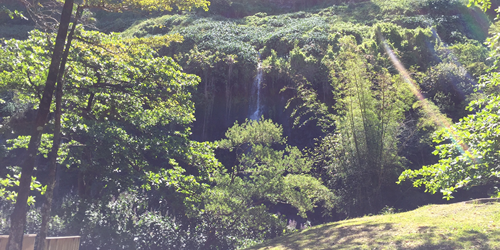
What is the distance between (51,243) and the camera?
5645 mm

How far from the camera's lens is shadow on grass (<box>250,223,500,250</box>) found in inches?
201

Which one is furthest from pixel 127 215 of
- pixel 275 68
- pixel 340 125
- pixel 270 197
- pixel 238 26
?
pixel 238 26

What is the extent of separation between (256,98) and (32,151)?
44.5 feet

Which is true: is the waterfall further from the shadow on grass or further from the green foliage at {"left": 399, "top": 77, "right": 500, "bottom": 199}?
the green foliage at {"left": 399, "top": 77, "right": 500, "bottom": 199}

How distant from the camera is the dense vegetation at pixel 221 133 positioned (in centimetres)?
623

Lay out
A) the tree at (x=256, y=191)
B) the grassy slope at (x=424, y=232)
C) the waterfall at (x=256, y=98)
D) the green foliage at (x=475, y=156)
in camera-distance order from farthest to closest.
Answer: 1. the waterfall at (x=256, y=98)
2. the tree at (x=256, y=191)
3. the grassy slope at (x=424, y=232)
4. the green foliage at (x=475, y=156)

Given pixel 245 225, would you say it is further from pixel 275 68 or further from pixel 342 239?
pixel 275 68

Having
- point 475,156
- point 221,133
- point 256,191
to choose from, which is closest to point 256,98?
point 221,133

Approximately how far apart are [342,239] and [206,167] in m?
3.35

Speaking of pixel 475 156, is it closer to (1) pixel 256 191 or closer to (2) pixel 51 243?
(1) pixel 256 191

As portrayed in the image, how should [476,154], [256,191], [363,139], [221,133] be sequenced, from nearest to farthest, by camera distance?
[476,154], [256,191], [363,139], [221,133]

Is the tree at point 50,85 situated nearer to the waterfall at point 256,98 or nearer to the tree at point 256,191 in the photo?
the tree at point 256,191

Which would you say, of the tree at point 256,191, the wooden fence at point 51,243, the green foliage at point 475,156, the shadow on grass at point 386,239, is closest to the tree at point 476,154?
Result: the green foliage at point 475,156

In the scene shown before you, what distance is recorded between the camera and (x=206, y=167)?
7641 mm
